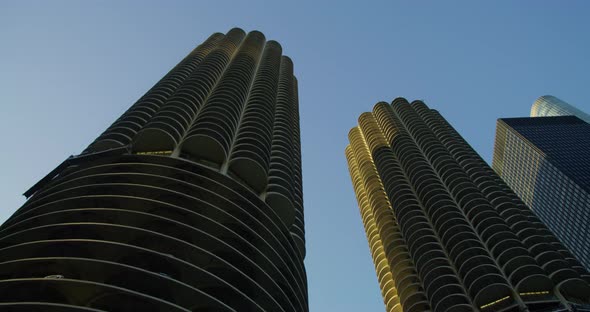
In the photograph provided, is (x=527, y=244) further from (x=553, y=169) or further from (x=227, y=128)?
Result: (x=553, y=169)

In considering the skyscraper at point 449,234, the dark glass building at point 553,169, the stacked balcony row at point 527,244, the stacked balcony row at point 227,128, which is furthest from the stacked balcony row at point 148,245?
the dark glass building at point 553,169

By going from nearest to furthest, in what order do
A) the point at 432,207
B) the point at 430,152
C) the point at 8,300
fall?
the point at 8,300 → the point at 432,207 → the point at 430,152

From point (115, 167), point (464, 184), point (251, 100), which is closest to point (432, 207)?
point (464, 184)

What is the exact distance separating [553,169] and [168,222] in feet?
434

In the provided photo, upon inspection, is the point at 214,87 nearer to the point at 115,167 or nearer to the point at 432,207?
the point at 115,167

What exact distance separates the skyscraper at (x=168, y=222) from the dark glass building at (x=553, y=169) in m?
96.8

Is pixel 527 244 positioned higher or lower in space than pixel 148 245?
higher

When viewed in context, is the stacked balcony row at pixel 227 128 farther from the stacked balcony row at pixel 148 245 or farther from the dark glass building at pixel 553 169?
the dark glass building at pixel 553 169

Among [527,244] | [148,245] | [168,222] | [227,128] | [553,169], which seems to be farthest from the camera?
[553,169]

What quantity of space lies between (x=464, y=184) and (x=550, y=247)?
18051mm

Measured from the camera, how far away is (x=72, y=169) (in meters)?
49.6

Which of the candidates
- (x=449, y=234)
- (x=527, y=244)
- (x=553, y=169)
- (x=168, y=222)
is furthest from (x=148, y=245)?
(x=553, y=169)

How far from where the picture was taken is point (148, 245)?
35.6 m

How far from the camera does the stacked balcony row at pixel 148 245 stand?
30.6 m
